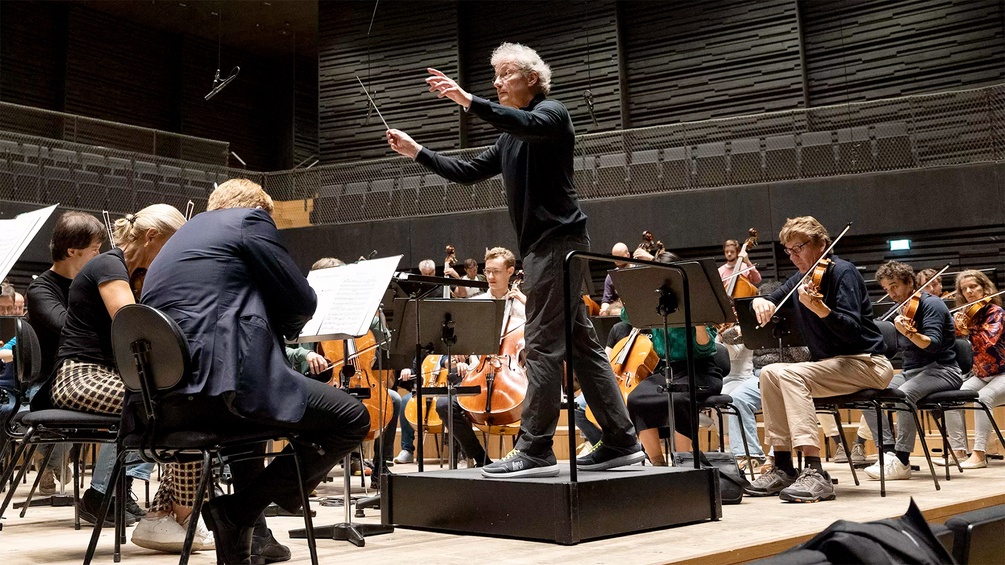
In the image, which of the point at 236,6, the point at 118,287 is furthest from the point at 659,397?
the point at 236,6

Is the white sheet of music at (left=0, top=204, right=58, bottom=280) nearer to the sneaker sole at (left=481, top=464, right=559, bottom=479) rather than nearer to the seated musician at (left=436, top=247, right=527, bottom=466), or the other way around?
the sneaker sole at (left=481, top=464, right=559, bottom=479)

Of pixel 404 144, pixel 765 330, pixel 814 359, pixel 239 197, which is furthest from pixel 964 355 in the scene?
pixel 239 197

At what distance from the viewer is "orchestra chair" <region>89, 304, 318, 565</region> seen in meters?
2.26

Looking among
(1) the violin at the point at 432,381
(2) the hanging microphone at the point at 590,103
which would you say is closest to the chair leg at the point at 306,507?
(1) the violin at the point at 432,381

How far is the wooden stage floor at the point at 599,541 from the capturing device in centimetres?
266

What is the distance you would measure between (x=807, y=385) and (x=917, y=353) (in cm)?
161

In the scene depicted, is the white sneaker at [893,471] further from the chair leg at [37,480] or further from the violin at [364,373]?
the chair leg at [37,480]

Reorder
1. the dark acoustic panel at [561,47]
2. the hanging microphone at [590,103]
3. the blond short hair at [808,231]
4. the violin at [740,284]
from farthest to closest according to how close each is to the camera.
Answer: the dark acoustic panel at [561,47] < the hanging microphone at [590,103] < the violin at [740,284] < the blond short hair at [808,231]

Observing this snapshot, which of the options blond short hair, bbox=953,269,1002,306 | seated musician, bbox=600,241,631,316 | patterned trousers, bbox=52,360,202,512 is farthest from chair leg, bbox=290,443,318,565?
blond short hair, bbox=953,269,1002,306

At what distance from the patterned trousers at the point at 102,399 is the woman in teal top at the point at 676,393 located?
214cm

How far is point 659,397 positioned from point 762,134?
583 centimetres

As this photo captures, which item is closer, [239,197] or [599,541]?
[239,197]

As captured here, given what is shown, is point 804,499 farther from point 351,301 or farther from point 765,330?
point 351,301

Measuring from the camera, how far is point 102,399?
3139mm
